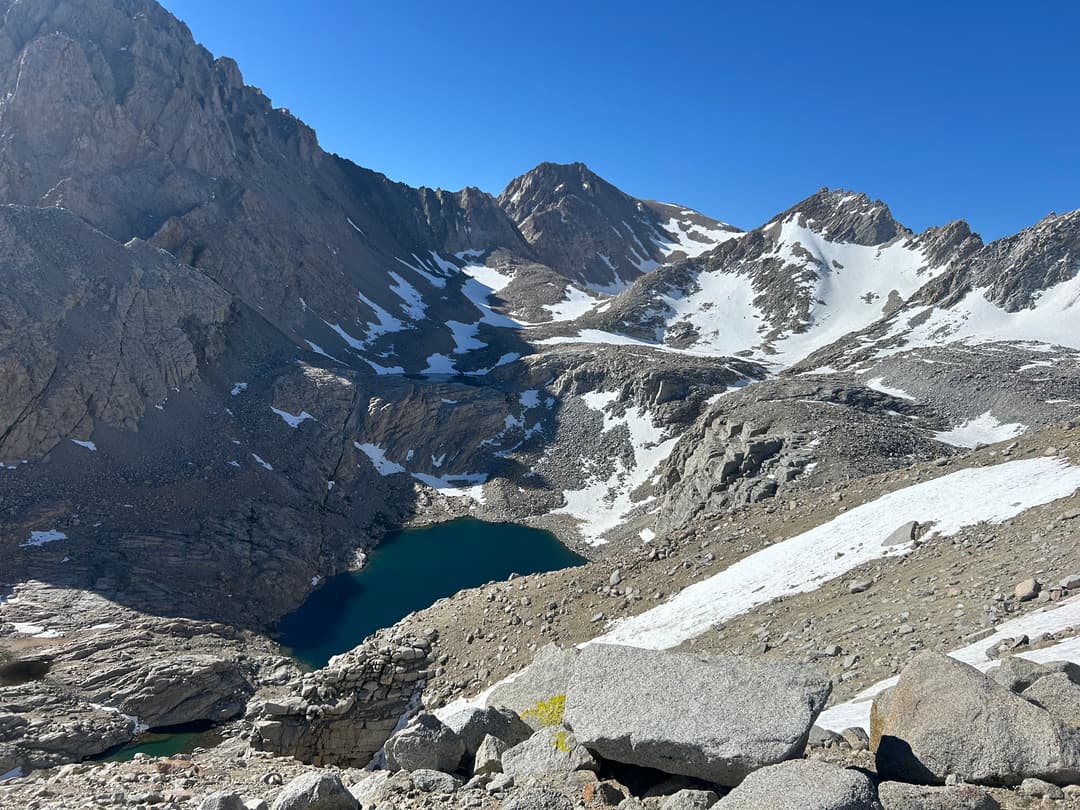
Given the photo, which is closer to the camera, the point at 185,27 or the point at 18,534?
the point at 18,534

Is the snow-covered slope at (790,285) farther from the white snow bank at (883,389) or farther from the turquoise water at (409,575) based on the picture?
the turquoise water at (409,575)

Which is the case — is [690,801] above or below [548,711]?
above

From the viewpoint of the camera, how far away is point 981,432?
5425cm

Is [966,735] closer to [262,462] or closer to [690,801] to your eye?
[690,801]

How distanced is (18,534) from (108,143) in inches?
2609

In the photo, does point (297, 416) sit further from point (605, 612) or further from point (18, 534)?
point (605, 612)

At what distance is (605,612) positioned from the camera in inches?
796

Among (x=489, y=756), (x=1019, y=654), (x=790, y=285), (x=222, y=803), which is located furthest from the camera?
(x=790, y=285)

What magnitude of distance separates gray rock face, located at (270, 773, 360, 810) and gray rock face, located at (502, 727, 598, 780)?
210 cm

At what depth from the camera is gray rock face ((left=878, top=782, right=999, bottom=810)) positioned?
547 centimetres

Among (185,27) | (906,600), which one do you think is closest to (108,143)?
(185,27)

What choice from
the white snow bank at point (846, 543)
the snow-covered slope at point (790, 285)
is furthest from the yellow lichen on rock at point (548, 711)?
the snow-covered slope at point (790, 285)

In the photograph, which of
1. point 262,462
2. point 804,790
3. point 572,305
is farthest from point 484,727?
point 572,305

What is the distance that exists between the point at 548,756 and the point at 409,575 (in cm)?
4829
